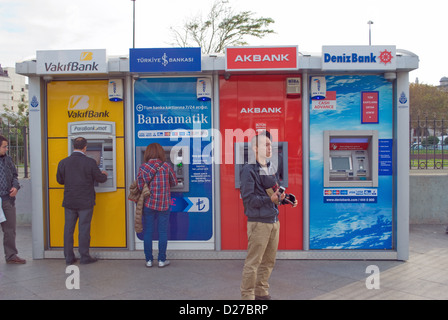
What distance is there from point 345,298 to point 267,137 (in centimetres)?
192

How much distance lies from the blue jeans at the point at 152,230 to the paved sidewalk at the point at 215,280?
0.21m

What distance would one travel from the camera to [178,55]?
5430 millimetres

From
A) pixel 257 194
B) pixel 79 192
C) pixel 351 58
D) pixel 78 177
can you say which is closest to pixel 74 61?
pixel 78 177

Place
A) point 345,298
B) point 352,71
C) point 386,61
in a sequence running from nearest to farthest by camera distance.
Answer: point 345,298, point 386,61, point 352,71

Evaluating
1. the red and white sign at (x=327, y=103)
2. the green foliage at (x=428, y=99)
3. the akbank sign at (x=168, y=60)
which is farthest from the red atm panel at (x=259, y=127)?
the green foliage at (x=428, y=99)

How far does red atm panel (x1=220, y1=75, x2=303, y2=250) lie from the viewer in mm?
5805

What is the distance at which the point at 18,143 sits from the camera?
8.34 meters

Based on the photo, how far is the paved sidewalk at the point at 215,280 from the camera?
4.45 metres

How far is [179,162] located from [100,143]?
122 cm

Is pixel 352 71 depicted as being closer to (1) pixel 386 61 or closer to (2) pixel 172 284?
(1) pixel 386 61

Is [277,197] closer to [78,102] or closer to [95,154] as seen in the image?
[95,154]

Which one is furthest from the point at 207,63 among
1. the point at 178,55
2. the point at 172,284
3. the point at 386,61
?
the point at 172,284

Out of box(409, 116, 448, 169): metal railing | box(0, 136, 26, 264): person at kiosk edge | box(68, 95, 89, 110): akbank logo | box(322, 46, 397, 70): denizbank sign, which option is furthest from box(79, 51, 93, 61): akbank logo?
box(409, 116, 448, 169): metal railing
